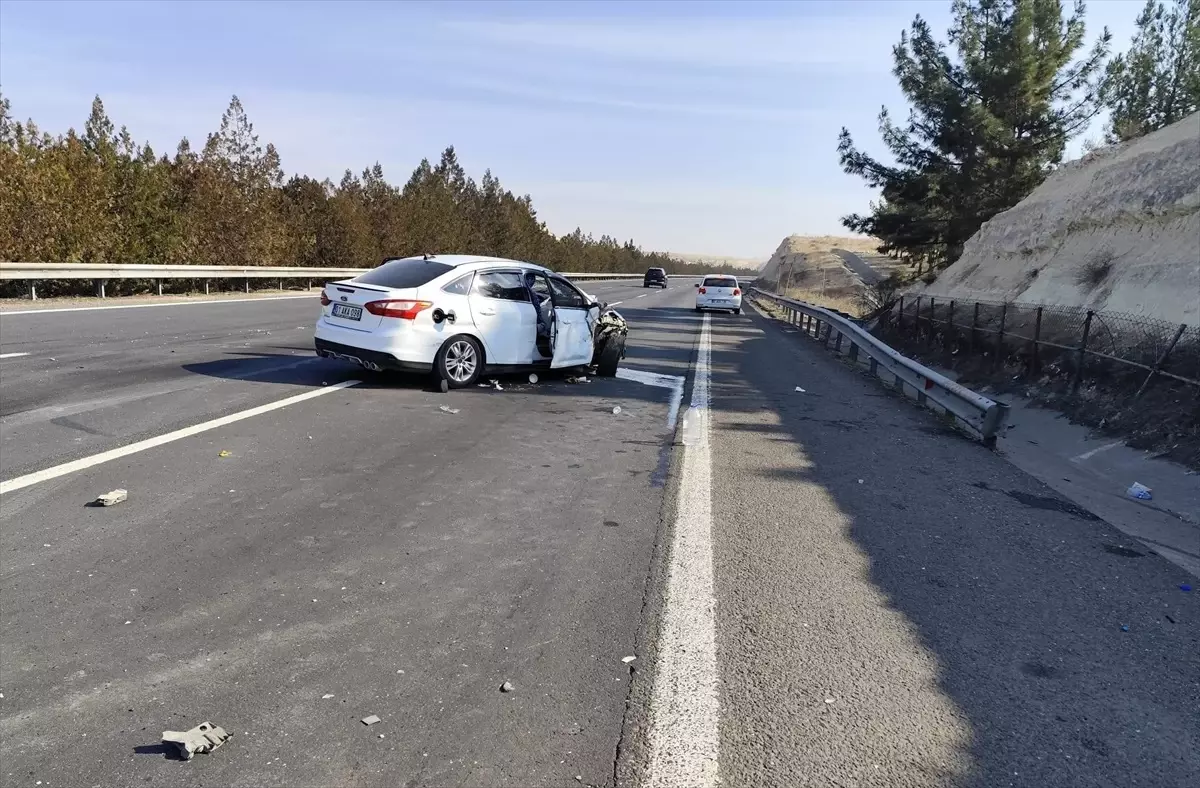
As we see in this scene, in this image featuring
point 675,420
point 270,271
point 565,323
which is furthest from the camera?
point 270,271

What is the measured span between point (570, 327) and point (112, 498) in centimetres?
712

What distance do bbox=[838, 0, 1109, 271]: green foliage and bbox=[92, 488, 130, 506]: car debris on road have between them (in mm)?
26341

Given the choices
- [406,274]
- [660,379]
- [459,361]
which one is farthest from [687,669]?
[660,379]

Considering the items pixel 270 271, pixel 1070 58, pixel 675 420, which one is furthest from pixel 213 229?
pixel 1070 58

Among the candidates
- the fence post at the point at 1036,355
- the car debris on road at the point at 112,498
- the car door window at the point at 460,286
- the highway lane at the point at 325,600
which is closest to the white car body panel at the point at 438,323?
the car door window at the point at 460,286

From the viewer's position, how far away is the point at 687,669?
12.2ft

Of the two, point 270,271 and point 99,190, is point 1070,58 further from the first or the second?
point 99,190

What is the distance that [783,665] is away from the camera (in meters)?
3.82

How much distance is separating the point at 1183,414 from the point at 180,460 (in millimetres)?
9552

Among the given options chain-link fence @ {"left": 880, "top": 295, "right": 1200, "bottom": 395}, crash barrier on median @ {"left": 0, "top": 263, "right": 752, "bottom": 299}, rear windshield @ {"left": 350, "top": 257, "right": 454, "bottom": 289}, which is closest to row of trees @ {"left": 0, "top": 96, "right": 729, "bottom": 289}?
crash barrier on median @ {"left": 0, "top": 263, "right": 752, "bottom": 299}

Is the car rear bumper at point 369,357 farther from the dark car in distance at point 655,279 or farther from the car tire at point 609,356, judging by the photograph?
the dark car in distance at point 655,279

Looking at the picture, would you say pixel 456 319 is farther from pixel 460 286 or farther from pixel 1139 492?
pixel 1139 492

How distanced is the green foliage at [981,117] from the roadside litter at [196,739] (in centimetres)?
2770

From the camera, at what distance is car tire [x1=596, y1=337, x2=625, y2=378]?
1289cm
